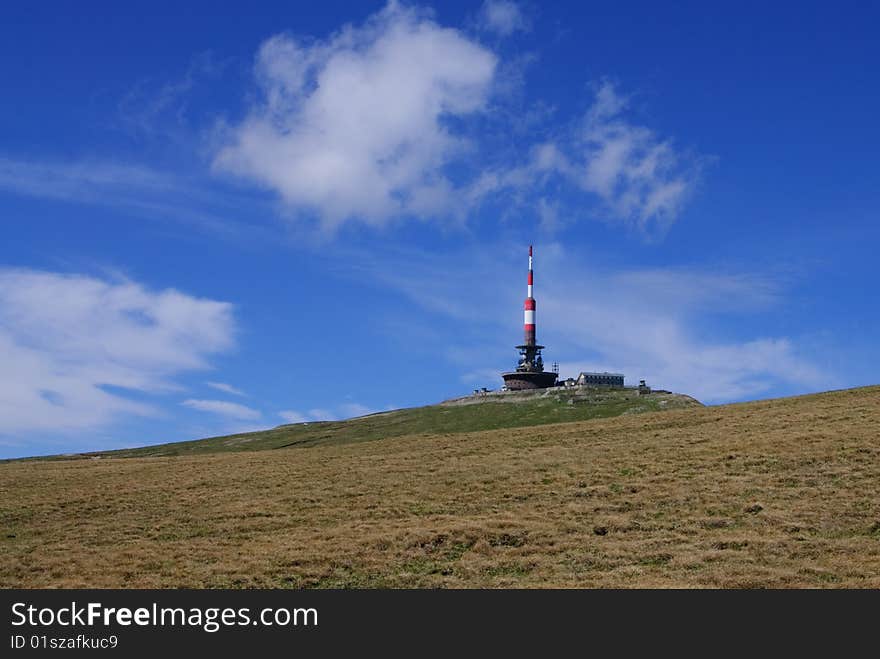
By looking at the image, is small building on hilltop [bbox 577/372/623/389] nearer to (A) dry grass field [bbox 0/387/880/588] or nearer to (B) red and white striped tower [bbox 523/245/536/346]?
(B) red and white striped tower [bbox 523/245/536/346]

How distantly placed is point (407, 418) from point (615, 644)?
9742 centimetres

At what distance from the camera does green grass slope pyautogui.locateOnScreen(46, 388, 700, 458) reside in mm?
96938

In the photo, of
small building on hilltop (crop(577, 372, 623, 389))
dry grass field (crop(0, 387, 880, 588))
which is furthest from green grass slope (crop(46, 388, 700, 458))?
dry grass field (crop(0, 387, 880, 588))

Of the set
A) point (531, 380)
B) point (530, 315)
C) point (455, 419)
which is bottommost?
point (455, 419)

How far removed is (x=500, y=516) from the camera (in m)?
35.6

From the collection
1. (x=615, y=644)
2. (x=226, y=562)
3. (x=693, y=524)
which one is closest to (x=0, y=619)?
(x=226, y=562)

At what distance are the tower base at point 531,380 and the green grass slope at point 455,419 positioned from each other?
1245 cm

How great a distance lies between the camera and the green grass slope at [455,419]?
9694 centimetres

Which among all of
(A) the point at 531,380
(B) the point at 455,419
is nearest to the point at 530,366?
(A) the point at 531,380

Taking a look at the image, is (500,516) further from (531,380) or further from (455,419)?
(531,380)

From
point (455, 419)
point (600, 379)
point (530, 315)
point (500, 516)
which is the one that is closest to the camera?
point (500, 516)

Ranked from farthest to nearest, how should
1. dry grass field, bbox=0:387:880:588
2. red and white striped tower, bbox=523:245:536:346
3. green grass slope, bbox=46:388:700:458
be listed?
red and white striped tower, bbox=523:245:536:346 → green grass slope, bbox=46:388:700:458 → dry grass field, bbox=0:387:880:588

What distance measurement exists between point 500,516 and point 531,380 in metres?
103

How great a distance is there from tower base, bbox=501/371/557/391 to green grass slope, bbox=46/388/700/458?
1245 centimetres
